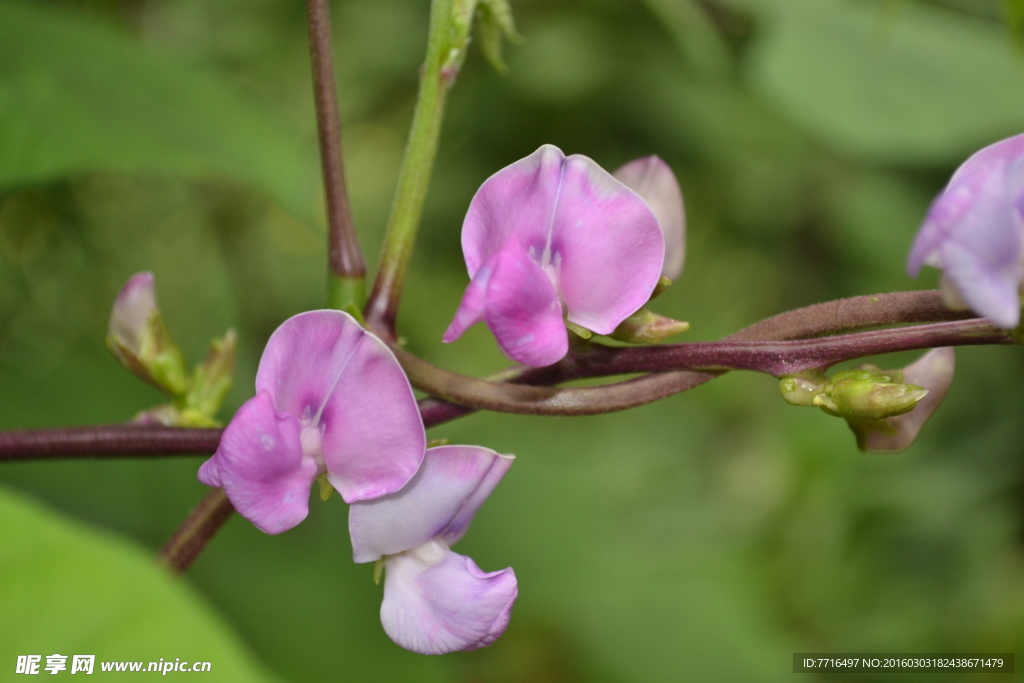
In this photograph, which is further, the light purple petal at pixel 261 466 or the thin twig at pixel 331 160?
the thin twig at pixel 331 160

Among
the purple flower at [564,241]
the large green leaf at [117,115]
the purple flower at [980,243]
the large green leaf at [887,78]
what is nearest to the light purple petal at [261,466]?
the purple flower at [564,241]

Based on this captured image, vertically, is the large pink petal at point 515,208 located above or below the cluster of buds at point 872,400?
above

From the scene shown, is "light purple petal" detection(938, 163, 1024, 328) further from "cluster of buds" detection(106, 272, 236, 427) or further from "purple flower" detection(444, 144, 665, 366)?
"cluster of buds" detection(106, 272, 236, 427)

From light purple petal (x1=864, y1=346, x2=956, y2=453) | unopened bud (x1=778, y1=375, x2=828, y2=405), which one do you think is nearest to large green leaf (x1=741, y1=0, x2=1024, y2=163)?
light purple petal (x1=864, y1=346, x2=956, y2=453)

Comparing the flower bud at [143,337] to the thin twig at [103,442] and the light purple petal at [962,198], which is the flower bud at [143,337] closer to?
the thin twig at [103,442]

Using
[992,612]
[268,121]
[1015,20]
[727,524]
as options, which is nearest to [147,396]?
[268,121]

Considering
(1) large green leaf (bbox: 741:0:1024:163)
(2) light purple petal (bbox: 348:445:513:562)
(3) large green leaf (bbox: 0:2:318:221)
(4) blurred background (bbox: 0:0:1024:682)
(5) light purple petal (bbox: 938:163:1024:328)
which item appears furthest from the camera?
(1) large green leaf (bbox: 741:0:1024:163)

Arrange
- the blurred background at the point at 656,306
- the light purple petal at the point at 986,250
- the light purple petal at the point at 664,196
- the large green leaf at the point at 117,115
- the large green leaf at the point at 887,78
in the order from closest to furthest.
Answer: the light purple petal at the point at 986,250 → the light purple petal at the point at 664,196 → the large green leaf at the point at 117,115 → the blurred background at the point at 656,306 → the large green leaf at the point at 887,78
